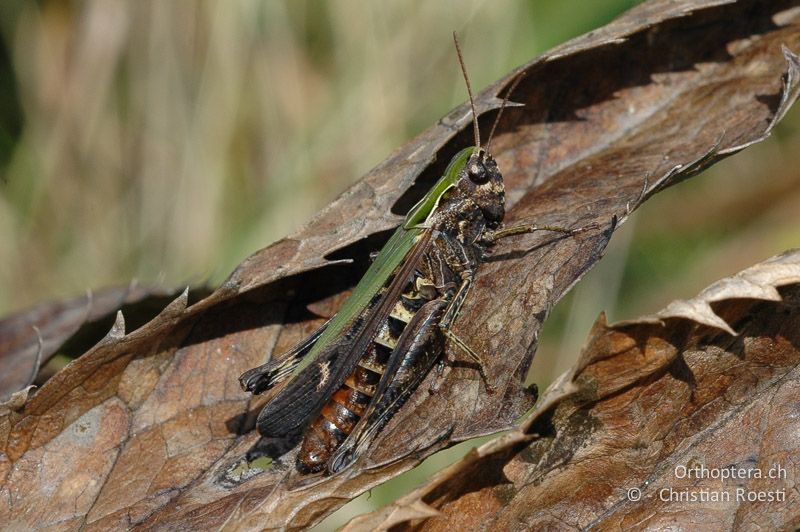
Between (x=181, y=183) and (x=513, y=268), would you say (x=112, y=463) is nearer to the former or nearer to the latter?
(x=513, y=268)

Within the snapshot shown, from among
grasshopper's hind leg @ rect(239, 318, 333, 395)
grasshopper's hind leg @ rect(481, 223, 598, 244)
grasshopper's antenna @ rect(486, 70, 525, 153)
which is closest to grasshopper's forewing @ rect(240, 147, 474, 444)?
grasshopper's hind leg @ rect(239, 318, 333, 395)

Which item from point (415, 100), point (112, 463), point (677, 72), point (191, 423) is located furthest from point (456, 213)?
point (415, 100)

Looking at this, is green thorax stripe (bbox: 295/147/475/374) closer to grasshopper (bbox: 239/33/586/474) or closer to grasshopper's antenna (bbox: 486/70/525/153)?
grasshopper (bbox: 239/33/586/474)

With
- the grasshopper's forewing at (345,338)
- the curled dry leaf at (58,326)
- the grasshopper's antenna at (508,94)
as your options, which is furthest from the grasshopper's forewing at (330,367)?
the curled dry leaf at (58,326)

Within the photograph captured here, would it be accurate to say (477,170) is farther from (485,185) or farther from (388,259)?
(388,259)

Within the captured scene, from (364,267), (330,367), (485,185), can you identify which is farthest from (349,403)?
(485,185)
